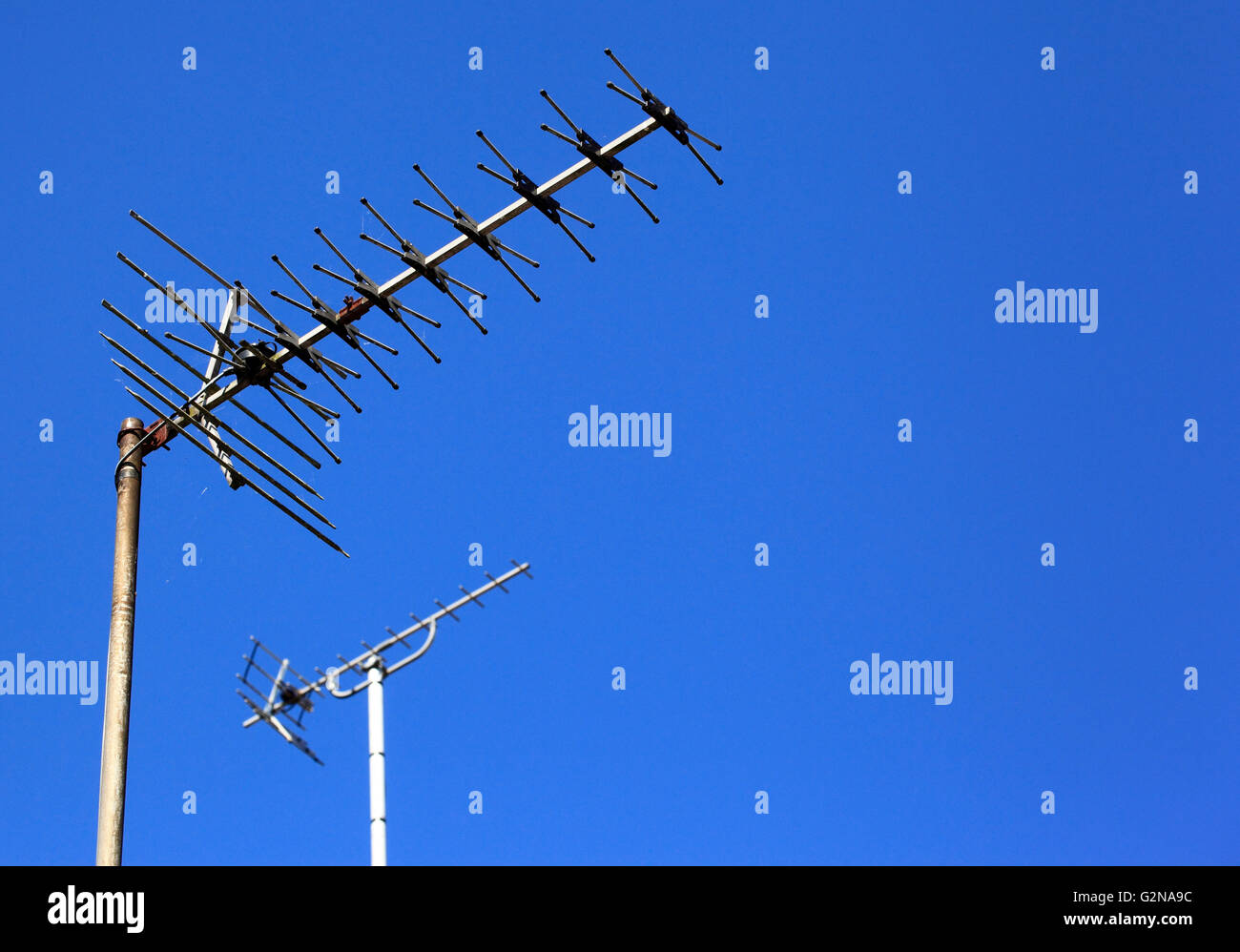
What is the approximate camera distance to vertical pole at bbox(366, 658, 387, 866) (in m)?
24.1

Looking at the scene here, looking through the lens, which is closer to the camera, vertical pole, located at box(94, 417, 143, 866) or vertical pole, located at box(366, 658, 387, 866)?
vertical pole, located at box(94, 417, 143, 866)

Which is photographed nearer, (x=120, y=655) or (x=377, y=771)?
(x=120, y=655)

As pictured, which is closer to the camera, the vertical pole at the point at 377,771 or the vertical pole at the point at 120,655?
the vertical pole at the point at 120,655

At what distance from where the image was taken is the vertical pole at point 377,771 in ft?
79.1

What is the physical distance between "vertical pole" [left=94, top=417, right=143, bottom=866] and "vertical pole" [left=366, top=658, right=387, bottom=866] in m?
10.1

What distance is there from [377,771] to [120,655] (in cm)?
1198

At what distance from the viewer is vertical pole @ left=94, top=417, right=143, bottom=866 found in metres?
12.9

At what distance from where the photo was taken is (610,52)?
1554cm

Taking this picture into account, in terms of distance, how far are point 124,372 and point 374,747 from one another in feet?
38.9

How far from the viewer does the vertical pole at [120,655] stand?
12.9 m

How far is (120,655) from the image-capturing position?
13516mm

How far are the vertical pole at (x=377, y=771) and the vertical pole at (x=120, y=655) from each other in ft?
33.2

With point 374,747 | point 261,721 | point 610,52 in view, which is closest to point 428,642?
point 374,747
